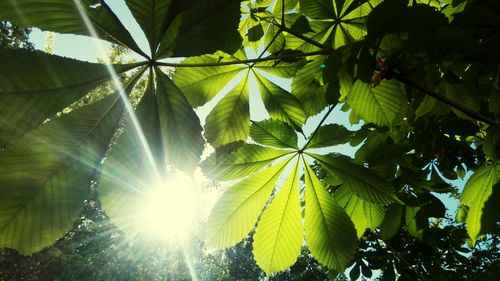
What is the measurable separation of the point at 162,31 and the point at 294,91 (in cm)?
80

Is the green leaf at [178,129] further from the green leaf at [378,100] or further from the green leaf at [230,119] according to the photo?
the green leaf at [378,100]

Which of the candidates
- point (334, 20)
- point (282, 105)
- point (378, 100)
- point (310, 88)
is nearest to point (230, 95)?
point (282, 105)

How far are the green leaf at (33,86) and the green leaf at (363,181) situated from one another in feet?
3.01

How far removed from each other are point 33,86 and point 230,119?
1.95ft

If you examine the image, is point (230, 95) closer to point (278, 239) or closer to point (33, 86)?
point (278, 239)

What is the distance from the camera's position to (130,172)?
0.74 metres

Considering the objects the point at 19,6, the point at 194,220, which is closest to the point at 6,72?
the point at 19,6

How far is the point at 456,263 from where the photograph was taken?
3545 millimetres

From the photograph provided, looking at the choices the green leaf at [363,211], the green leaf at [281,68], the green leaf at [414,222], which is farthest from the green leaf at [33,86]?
the green leaf at [414,222]

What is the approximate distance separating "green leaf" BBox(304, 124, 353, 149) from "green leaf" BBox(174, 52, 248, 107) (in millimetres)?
423

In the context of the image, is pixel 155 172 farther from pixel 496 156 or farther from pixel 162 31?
pixel 496 156

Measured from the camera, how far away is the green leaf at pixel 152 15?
717mm

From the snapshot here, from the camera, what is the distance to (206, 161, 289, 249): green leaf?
4.32 feet

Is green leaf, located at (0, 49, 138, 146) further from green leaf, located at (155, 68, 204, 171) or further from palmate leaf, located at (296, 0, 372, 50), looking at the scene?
palmate leaf, located at (296, 0, 372, 50)
